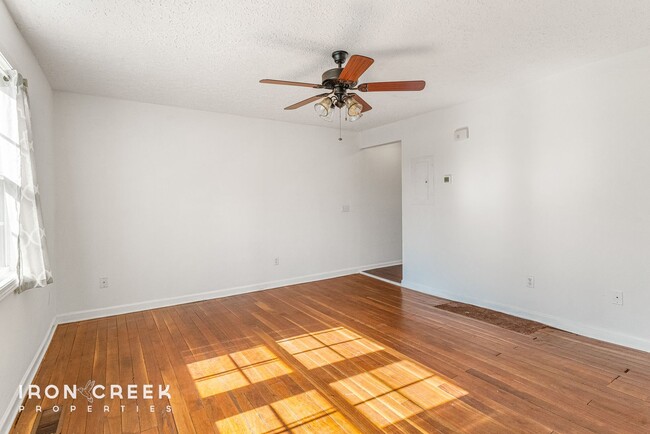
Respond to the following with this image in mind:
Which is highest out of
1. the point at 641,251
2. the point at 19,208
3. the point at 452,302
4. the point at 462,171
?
the point at 462,171

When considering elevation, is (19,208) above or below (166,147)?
below

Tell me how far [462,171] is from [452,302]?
1692mm

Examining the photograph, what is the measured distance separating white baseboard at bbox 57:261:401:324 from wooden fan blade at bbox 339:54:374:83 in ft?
11.2

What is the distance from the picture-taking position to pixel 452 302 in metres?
4.28

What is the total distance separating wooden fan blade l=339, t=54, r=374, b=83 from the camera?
214cm

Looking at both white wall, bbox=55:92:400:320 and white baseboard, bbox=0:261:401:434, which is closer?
white baseboard, bbox=0:261:401:434

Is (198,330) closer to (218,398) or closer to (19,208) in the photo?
(218,398)

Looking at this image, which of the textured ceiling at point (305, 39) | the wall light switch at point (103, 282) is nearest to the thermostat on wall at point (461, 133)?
the textured ceiling at point (305, 39)

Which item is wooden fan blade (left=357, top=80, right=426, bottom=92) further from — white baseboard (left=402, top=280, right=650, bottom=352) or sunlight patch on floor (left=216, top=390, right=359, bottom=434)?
white baseboard (left=402, top=280, right=650, bottom=352)

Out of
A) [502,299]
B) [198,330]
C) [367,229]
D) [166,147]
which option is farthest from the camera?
[367,229]

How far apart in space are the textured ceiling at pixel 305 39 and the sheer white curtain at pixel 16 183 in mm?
531

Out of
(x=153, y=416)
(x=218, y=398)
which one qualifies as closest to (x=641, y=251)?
(x=218, y=398)

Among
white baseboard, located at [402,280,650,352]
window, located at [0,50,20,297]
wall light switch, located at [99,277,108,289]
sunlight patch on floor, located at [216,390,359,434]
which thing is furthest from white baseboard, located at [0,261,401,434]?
white baseboard, located at [402,280,650,352]

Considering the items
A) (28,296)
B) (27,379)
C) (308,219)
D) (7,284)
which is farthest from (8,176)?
(308,219)
